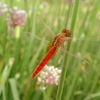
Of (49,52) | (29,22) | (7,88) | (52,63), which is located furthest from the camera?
(29,22)

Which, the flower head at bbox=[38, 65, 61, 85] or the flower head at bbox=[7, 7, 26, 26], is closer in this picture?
the flower head at bbox=[38, 65, 61, 85]

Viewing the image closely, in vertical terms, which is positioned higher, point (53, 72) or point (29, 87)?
point (53, 72)

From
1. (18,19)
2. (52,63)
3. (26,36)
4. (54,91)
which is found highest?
(18,19)

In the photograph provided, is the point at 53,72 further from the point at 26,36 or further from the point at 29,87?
the point at 26,36

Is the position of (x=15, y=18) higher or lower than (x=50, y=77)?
higher

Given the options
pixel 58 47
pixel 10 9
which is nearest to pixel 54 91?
pixel 10 9

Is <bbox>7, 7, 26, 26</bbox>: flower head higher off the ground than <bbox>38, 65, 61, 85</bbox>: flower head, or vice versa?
<bbox>7, 7, 26, 26</bbox>: flower head

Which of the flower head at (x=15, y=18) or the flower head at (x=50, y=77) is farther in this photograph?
the flower head at (x=15, y=18)

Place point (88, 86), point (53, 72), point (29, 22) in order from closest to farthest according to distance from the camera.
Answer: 1. point (53, 72)
2. point (88, 86)
3. point (29, 22)

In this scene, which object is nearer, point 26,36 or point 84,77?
point 84,77

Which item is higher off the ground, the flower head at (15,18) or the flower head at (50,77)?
the flower head at (15,18)

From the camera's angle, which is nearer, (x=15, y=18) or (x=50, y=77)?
(x=50, y=77)
